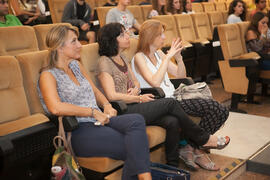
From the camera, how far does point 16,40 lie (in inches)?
111

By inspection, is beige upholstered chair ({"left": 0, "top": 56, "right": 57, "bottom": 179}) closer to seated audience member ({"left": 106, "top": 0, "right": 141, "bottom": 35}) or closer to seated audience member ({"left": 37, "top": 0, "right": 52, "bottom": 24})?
seated audience member ({"left": 106, "top": 0, "right": 141, "bottom": 35})

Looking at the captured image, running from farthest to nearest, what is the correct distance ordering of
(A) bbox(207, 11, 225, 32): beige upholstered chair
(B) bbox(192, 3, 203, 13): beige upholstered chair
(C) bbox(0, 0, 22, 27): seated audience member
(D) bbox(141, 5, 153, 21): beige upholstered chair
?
(B) bbox(192, 3, 203, 13): beige upholstered chair
(A) bbox(207, 11, 225, 32): beige upholstered chair
(D) bbox(141, 5, 153, 21): beige upholstered chair
(C) bbox(0, 0, 22, 27): seated audience member

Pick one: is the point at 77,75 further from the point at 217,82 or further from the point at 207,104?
the point at 217,82

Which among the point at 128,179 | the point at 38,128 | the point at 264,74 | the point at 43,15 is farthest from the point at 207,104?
the point at 43,15

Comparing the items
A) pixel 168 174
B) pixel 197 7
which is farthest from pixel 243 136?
pixel 197 7

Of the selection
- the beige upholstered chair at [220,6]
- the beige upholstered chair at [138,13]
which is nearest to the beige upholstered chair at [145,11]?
the beige upholstered chair at [138,13]

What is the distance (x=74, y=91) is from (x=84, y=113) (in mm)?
151

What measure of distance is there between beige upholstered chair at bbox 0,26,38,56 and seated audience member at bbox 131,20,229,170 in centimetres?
87

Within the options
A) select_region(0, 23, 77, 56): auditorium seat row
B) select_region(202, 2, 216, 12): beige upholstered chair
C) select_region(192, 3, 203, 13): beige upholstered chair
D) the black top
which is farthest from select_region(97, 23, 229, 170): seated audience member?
select_region(202, 2, 216, 12): beige upholstered chair

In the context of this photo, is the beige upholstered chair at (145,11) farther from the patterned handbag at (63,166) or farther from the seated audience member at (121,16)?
the patterned handbag at (63,166)

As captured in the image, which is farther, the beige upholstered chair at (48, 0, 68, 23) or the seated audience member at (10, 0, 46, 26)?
the beige upholstered chair at (48, 0, 68, 23)

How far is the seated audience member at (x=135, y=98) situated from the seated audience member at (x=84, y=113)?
0.18m

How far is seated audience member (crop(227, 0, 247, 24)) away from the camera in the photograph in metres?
5.52

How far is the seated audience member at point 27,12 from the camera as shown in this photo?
16.2ft
